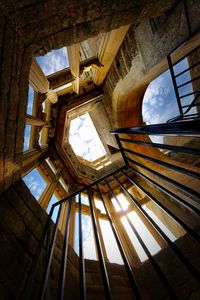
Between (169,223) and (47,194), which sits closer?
(47,194)

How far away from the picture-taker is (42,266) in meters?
2.07

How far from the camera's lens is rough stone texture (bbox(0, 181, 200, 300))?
1.79 metres

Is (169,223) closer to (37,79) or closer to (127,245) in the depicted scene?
(127,245)

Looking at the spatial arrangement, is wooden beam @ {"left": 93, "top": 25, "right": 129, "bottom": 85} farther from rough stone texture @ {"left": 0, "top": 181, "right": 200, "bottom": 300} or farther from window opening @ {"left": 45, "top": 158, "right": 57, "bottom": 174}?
rough stone texture @ {"left": 0, "top": 181, "right": 200, "bottom": 300}

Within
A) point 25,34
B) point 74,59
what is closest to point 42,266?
point 25,34

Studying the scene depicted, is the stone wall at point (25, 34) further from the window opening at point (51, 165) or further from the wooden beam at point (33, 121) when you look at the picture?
the window opening at point (51, 165)

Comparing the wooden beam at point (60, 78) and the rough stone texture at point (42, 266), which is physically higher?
A: the wooden beam at point (60, 78)

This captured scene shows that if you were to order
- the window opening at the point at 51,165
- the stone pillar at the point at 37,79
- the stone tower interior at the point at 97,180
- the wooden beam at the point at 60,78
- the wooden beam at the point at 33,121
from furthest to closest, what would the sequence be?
the window opening at the point at 51,165 → the wooden beam at the point at 60,78 → the wooden beam at the point at 33,121 → the stone pillar at the point at 37,79 → the stone tower interior at the point at 97,180

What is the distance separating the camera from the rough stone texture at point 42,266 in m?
1.79

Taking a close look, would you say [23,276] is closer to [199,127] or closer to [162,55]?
[199,127]

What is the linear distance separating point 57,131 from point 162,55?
4975mm

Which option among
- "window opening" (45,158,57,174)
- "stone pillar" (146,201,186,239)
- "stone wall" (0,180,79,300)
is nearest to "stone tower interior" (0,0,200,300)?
"stone wall" (0,180,79,300)

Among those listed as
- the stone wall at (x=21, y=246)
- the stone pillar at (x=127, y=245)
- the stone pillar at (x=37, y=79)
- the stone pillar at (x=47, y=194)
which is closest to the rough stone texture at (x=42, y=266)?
the stone wall at (x=21, y=246)

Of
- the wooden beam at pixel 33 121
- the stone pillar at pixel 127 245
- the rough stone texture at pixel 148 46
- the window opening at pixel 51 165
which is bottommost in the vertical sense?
the stone pillar at pixel 127 245
